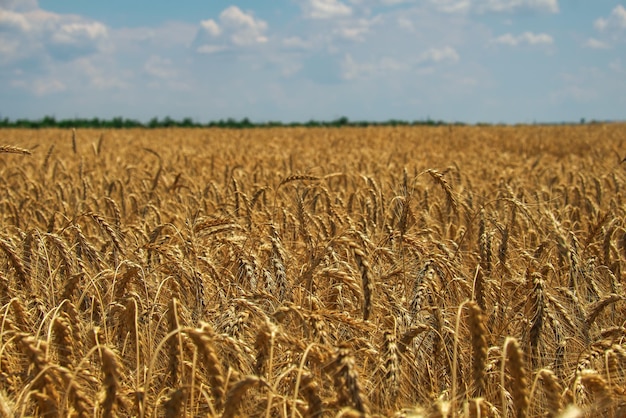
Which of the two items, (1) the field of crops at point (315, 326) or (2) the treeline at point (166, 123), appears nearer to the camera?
(1) the field of crops at point (315, 326)

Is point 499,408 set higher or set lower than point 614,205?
lower

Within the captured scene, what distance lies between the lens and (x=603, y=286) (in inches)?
139

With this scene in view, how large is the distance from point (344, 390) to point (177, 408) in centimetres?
47

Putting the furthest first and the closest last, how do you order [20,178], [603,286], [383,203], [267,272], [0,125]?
[0,125] → [20,178] → [383,203] → [603,286] → [267,272]

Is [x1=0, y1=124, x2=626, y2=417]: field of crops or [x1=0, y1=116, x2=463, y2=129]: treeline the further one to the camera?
[x1=0, y1=116, x2=463, y2=129]: treeline

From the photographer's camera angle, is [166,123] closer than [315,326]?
No

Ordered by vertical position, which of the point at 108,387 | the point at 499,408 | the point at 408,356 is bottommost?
the point at 499,408

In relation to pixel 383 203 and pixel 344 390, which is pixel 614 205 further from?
pixel 344 390

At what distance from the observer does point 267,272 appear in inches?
119

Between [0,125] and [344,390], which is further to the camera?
[0,125]

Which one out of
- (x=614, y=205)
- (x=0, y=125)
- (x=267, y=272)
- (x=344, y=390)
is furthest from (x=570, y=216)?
(x=0, y=125)

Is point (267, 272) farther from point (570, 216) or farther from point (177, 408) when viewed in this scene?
point (570, 216)

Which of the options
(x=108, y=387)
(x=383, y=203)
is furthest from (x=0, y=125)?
(x=108, y=387)

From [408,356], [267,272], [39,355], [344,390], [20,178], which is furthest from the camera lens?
[20,178]
